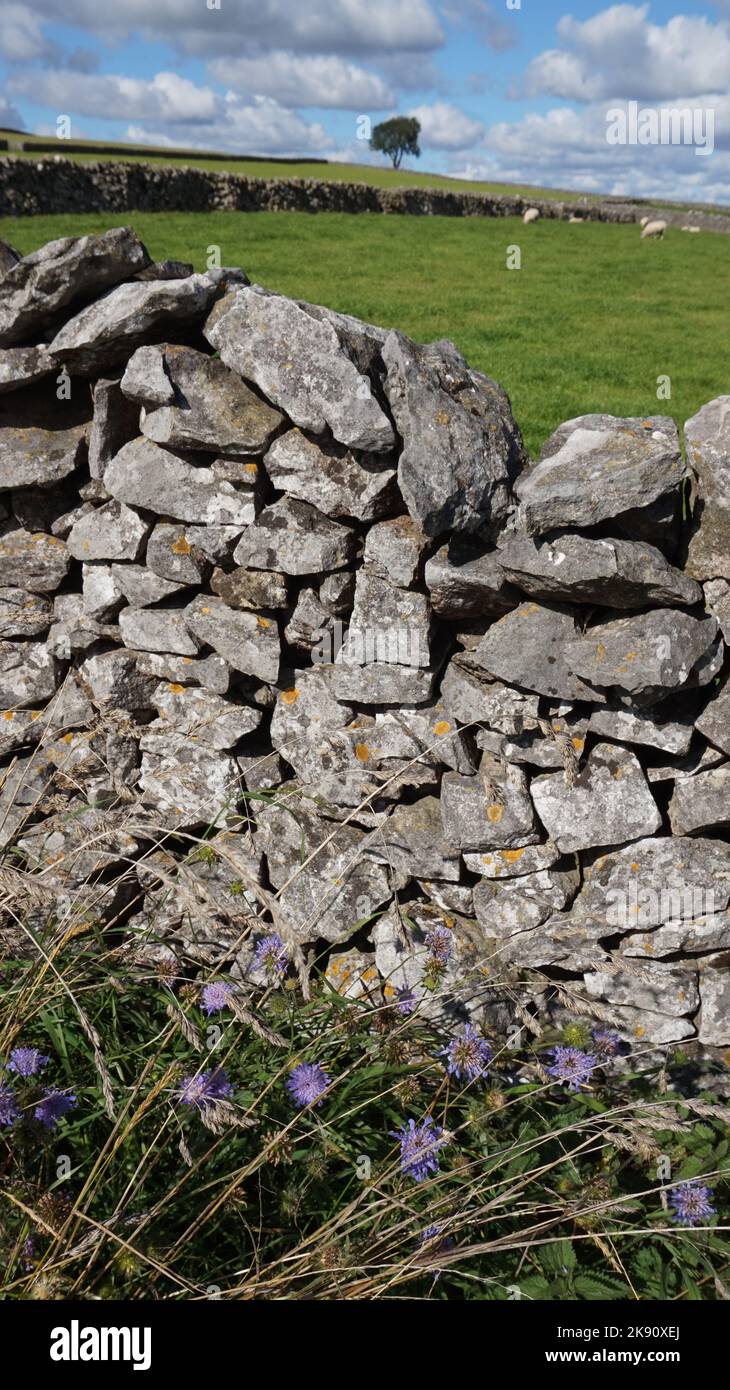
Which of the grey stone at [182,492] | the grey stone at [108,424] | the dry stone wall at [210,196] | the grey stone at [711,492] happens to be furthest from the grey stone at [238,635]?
the dry stone wall at [210,196]

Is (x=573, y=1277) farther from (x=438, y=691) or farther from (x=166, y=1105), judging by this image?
(x=438, y=691)

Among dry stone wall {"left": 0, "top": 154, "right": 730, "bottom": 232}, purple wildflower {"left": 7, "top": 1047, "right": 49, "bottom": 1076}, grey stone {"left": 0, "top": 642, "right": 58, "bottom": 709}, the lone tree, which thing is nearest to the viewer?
purple wildflower {"left": 7, "top": 1047, "right": 49, "bottom": 1076}

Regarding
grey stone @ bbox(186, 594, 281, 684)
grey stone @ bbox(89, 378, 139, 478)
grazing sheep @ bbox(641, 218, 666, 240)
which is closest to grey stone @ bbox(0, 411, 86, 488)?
grey stone @ bbox(89, 378, 139, 478)

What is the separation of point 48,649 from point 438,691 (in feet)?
6.85

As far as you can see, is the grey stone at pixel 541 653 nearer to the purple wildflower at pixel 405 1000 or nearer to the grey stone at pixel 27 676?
the purple wildflower at pixel 405 1000

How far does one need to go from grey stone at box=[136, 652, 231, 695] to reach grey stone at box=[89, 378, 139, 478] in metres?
0.89

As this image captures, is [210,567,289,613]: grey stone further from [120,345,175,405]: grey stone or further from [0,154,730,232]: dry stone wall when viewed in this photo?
[0,154,730,232]: dry stone wall

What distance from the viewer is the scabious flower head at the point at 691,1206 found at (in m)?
2.71

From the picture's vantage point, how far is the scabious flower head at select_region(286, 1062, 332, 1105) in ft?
8.75

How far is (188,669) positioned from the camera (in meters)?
4.44

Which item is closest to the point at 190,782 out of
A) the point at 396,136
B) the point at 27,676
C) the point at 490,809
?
the point at 27,676

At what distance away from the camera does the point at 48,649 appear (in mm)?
4840

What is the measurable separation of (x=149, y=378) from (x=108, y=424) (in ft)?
1.41

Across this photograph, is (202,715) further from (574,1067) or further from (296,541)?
(574,1067)
